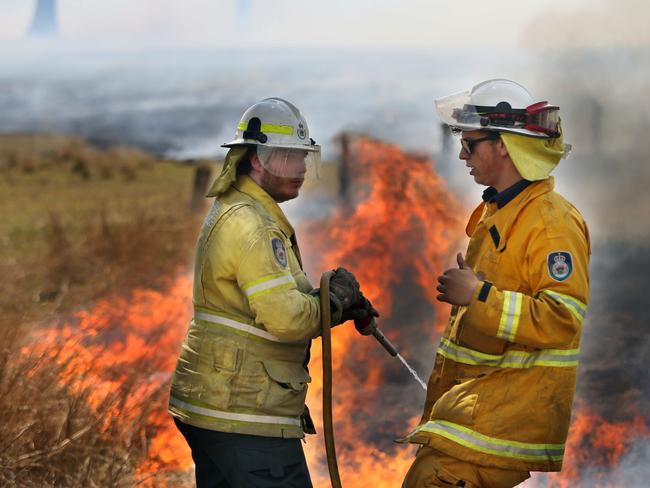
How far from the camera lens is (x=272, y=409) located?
3.82 m

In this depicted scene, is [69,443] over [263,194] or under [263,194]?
under

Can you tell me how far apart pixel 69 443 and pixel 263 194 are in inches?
81.4

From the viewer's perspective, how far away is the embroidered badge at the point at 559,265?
3.57 meters

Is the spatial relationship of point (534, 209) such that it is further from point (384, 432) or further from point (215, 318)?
point (384, 432)

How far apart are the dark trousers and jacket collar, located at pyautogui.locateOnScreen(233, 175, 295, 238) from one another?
814 mm

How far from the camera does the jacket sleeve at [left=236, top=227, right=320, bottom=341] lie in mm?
3666

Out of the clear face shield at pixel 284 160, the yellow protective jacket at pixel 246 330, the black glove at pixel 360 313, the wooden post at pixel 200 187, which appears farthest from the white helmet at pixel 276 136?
the wooden post at pixel 200 187

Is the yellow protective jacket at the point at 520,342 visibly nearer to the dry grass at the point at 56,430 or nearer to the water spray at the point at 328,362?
the water spray at the point at 328,362

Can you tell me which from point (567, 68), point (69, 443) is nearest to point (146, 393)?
point (69, 443)

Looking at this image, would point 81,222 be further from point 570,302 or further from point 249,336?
point 570,302

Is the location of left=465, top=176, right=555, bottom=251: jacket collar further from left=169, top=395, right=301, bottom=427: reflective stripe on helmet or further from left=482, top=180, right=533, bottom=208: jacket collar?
left=169, top=395, right=301, bottom=427: reflective stripe on helmet

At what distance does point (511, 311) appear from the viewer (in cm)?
354

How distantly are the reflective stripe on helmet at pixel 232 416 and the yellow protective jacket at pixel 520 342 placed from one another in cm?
48

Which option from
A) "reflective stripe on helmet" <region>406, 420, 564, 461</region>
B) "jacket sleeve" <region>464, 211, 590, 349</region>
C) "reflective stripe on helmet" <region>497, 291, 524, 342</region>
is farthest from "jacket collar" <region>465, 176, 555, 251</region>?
"reflective stripe on helmet" <region>406, 420, 564, 461</region>
